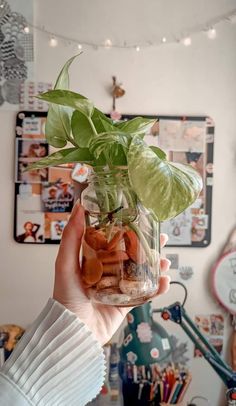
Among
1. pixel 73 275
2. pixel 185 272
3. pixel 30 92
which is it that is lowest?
pixel 185 272

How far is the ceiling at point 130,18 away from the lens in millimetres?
1713

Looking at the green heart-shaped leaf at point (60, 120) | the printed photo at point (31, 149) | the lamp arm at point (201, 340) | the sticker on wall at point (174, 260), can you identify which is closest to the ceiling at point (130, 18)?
the printed photo at point (31, 149)

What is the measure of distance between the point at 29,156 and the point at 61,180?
0.50ft

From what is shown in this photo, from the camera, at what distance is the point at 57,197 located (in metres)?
1.73

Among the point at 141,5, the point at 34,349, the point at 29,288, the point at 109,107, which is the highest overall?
the point at 141,5

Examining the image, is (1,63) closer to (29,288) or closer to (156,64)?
(156,64)

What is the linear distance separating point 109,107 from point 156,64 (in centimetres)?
24

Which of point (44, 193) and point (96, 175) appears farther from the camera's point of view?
point (44, 193)

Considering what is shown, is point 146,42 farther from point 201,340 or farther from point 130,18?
point 201,340

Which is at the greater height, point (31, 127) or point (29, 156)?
point (31, 127)

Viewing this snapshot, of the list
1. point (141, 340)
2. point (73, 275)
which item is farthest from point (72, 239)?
point (141, 340)

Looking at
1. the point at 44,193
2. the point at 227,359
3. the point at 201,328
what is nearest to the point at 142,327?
the point at 201,328

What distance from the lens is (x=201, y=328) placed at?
5.70ft

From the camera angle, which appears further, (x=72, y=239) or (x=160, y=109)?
(x=160, y=109)
